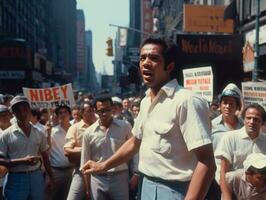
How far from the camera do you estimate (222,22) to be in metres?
24.9

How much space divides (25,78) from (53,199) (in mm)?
28615

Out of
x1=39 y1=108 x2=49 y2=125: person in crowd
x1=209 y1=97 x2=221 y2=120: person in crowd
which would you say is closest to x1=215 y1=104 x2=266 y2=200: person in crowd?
x1=209 y1=97 x2=221 y2=120: person in crowd

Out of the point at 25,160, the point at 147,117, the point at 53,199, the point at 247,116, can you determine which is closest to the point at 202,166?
the point at 147,117

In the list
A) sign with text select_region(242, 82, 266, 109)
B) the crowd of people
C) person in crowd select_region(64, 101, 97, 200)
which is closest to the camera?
the crowd of people

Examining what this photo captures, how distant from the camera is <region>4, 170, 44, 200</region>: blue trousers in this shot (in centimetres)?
653

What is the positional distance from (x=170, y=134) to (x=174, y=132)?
0.03 metres

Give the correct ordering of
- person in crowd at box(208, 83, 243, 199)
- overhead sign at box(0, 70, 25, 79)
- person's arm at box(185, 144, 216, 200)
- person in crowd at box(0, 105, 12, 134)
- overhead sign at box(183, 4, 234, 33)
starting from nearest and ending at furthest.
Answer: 1. person's arm at box(185, 144, 216, 200)
2. person in crowd at box(208, 83, 243, 199)
3. person in crowd at box(0, 105, 12, 134)
4. overhead sign at box(183, 4, 234, 33)
5. overhead sign at box(0, 70, 25, 79)

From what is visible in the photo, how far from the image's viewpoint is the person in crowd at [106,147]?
20.9 ft

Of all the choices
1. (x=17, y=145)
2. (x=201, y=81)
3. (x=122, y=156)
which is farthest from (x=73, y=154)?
(x=122, y=156)

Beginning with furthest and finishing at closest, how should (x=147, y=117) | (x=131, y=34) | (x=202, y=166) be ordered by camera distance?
1. (x=131, y=34)
2. (x=147, y=117)
3. (x=202, y=166)

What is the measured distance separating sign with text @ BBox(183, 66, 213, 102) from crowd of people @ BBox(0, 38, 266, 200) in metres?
1.87

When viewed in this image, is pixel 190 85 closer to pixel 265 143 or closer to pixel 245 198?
pixel 265 143

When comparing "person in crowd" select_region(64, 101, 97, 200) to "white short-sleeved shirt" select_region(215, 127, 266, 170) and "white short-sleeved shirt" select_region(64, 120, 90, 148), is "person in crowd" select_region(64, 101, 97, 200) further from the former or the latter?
"white short-sleeved shirt" select_region(215, 127, 266, 170)

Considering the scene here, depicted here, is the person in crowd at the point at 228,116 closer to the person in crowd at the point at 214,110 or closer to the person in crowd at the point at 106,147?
the person in crowd at the point at 106,147
